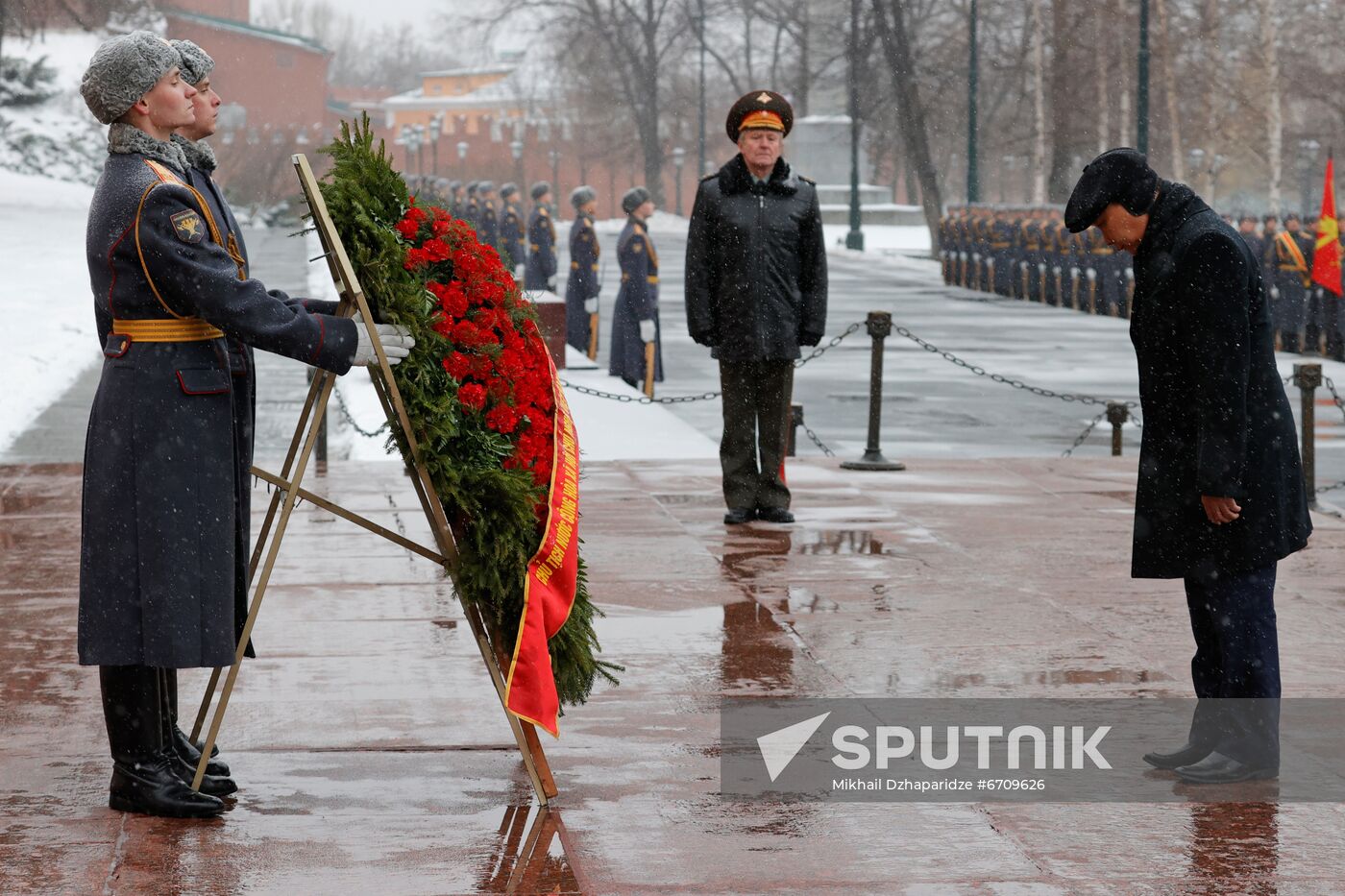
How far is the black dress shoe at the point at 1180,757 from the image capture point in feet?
16.1

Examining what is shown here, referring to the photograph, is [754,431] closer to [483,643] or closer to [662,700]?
[662,700]

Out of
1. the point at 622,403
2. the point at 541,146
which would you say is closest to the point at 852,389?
the point at 622,403

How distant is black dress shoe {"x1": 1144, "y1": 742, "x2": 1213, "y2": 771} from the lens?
4902mm

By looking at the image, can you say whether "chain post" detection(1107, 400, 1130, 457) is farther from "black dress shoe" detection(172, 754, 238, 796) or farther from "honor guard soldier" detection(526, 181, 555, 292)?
"honor guard soldier" detection(526, 181, 555, 292)

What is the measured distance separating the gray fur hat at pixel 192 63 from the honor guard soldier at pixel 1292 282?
1972cm

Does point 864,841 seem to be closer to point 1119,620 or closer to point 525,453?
point 525,453

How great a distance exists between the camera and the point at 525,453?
179 inches

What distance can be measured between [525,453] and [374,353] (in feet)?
1.41

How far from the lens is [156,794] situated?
14.6 feet

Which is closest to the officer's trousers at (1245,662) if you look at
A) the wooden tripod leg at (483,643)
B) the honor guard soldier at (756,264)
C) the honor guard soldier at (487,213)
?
the wooden tripod leg at (483,643)

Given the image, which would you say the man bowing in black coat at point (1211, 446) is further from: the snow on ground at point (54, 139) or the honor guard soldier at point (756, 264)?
the snow on ground at point (54, 139)

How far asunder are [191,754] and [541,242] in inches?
779

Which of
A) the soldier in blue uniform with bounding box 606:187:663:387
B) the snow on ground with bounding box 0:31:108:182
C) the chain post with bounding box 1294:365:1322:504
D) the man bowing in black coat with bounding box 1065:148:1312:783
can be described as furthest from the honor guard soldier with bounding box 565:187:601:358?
the snow on ground with bounding box 0:31:108:182

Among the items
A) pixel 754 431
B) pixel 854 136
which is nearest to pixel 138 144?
pixel 754 431
